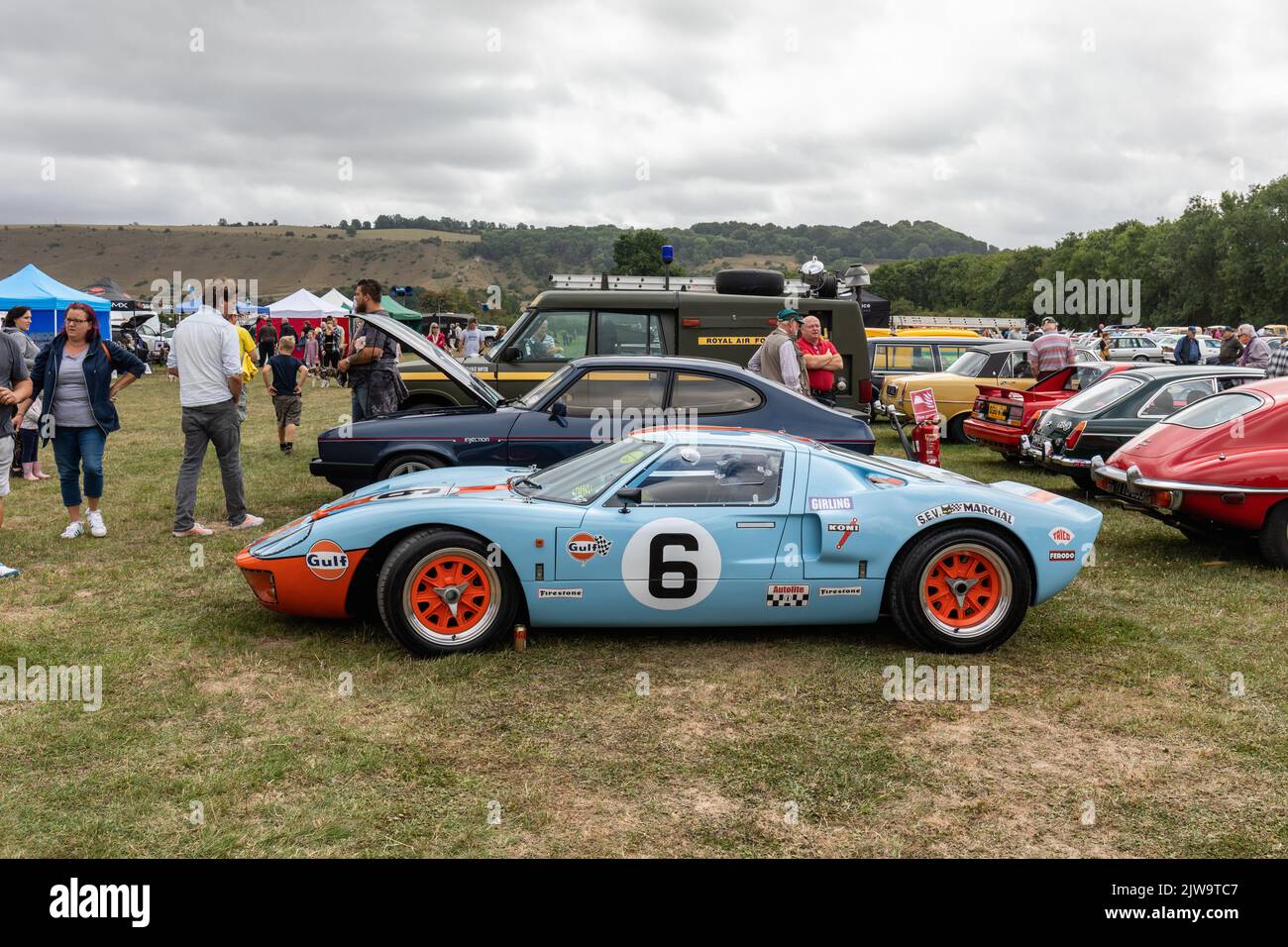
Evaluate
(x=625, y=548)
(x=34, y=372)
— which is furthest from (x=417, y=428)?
(x=625, y=548)

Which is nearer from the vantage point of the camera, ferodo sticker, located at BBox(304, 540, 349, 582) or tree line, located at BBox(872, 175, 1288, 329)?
ferodo sticker, located at BBox(304, 540, 349, 582)

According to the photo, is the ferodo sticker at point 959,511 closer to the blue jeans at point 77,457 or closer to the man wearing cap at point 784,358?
the man wearing cap at point 784,358

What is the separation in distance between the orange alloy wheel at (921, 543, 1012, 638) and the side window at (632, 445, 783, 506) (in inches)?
37.5

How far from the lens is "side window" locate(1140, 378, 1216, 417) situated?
34.4 ft

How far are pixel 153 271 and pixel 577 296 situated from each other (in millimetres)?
131727

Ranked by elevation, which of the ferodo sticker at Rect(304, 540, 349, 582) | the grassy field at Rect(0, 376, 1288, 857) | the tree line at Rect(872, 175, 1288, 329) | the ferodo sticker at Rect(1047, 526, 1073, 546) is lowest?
the grassy field at Rect(0, 376, 1288, 857)

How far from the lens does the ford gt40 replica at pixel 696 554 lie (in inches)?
203

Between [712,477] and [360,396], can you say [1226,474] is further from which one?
[360,396]

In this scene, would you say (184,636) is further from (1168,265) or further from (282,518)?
(1168,265)

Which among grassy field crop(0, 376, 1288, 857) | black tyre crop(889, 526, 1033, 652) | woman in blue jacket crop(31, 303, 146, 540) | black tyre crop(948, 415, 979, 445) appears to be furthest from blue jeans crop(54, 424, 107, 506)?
black tyre crop(948, 415, 979, 445)

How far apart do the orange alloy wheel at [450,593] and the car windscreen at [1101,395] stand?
7509 mm

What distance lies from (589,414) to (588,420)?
7cm

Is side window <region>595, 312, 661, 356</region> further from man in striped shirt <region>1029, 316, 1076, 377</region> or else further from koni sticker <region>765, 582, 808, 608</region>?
koni sticker <region>765, 582, 808, 608</region>

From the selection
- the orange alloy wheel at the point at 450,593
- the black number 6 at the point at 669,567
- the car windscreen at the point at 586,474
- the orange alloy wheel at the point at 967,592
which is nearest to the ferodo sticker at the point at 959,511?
the orange alloy wheel at the point at 967,592
